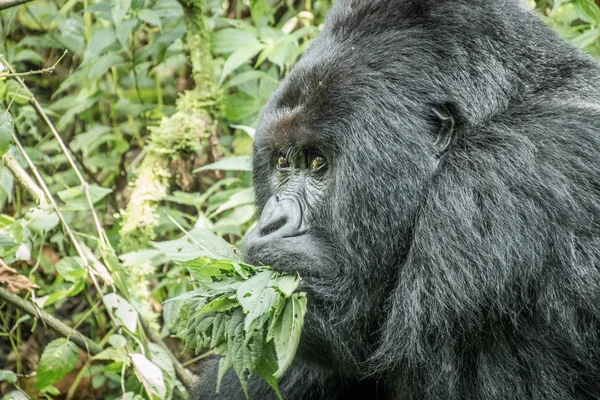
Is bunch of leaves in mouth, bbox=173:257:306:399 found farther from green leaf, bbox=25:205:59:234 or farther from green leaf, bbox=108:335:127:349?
green leaf, bbox=25:205:59:234

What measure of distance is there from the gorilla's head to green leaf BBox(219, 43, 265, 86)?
1.15m

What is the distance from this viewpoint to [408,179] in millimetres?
2975

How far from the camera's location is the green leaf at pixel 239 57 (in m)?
4.39

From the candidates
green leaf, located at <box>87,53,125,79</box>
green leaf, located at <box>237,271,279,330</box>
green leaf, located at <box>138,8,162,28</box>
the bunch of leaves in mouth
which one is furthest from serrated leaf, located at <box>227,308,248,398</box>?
green leaf, located at <box>87,53,125,79</box>

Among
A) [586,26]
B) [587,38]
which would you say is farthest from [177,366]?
[586,26]

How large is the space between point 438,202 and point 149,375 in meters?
1.49

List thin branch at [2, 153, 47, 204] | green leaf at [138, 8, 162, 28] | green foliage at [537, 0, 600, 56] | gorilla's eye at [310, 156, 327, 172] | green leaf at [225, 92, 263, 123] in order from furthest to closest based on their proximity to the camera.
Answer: green leaf at [225, 92, 263, 123], green leaf at [138, 8, 162, 28], green foliage at [537, 0, 600, 56], thin branch at [2, 153, 47, 204], gorilla's eye at [310, 156, 327, 172]

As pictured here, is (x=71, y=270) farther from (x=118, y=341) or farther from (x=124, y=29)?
(x=124, y=29)

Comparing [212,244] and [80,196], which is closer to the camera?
[212,244]

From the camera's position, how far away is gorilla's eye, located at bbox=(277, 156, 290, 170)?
3.34 meters

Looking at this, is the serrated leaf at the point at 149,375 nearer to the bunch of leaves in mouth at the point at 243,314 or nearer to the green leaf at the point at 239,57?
the bunch of leaves in mouth at the point at 243,314

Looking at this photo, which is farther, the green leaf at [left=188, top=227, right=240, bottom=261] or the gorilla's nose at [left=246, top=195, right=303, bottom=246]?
the green leaf at [left=188, top=227, right=240, bottom=261]

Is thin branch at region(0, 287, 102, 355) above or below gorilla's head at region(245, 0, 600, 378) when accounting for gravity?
below

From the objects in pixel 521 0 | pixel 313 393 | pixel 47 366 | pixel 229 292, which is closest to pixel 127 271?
pixel 47 366
